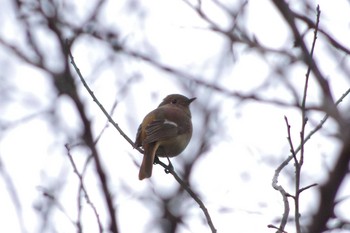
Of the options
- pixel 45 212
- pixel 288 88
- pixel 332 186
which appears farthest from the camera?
pixel 45 212

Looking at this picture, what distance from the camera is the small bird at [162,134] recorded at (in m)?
5.03

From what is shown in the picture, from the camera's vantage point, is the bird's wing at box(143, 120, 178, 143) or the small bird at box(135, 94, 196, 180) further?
the bird's wing at box(143, 120, 178, 143)

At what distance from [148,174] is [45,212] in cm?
100

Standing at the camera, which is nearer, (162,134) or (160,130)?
(162,134)

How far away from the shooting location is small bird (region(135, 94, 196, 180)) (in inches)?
198

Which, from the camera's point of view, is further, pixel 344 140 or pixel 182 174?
pixel 182 174

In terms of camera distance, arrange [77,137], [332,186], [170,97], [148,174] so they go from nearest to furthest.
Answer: [332,186]
[148,174]
[77,137]
[170,97]

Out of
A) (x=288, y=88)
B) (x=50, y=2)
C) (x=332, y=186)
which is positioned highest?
(x=50, y=2)

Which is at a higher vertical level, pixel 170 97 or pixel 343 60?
pixel 170 97

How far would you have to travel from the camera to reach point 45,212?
414 centimetres

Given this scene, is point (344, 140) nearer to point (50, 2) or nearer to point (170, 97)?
point (50, 2)

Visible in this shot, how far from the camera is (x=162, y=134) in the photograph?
530cm

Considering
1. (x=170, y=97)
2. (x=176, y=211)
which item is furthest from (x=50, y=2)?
(x=176, y=211)

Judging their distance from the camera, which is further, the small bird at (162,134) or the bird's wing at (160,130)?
the bird's wing at (160,130)
